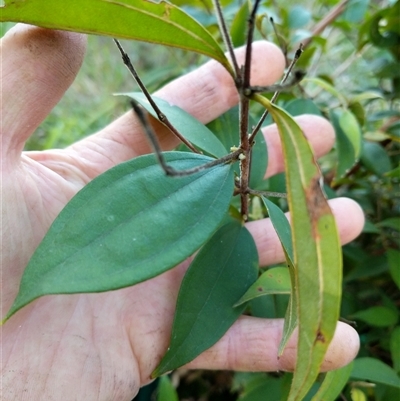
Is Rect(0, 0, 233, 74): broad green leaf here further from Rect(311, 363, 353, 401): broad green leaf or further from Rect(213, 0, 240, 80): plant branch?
Rect(311, 363, 353, 401): broad green leaf

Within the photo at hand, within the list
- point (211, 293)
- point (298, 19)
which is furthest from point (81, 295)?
point (298, 19)

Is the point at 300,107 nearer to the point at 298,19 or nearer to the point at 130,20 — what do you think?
the point at 298,19

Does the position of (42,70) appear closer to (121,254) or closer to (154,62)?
(121,254)

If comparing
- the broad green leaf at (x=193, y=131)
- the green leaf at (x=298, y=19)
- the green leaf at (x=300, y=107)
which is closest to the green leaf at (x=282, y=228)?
the broad green leaf at (x=193, y=131)

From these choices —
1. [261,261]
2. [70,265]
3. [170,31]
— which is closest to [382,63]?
[261,261]

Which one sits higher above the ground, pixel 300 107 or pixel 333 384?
pixel 300 107

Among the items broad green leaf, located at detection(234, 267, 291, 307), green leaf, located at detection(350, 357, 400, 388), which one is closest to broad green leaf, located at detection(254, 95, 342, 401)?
broad green leaf, located at detection(234, 267, 291, 307)

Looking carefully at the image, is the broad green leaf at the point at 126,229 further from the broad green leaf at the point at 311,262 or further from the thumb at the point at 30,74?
the thumb at the point at 30,74
